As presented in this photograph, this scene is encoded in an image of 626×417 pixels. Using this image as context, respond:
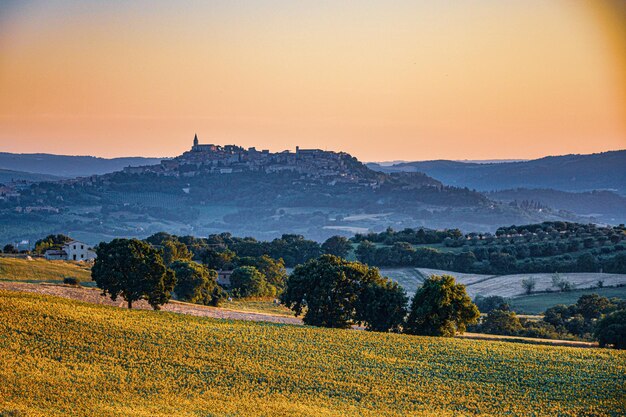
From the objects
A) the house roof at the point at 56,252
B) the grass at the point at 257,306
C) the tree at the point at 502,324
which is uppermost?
the house roof at the point at 56,252

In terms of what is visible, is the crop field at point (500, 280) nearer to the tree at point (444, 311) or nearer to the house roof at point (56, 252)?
the house roof at point (56, 252)

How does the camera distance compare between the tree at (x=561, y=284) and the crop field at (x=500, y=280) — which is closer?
the tree at (x=561, y=284)

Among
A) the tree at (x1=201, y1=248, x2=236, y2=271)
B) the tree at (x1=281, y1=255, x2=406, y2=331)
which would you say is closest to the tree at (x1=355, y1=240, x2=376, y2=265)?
the tree at (x1=201, y1=248, x2=236, y2=271)

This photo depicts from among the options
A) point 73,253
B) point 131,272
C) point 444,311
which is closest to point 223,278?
point 73,253

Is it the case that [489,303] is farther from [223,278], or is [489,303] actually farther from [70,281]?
[70,281]

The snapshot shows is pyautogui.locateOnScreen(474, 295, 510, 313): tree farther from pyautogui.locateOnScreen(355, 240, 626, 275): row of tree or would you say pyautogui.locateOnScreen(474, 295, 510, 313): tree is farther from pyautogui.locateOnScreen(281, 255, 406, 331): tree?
pyautogui.locateOnScreen(281, 255, 406, 331): tree

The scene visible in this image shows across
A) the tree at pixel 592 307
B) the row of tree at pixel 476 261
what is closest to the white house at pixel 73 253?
the row of tree at pixel 476 261

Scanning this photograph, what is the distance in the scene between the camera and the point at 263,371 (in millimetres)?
43688

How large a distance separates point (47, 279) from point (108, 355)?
121 ft

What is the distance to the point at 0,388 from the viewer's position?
3462cm

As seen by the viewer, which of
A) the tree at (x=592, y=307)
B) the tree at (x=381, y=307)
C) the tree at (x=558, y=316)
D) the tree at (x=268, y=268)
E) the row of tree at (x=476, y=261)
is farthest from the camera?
the row of tree at (x=476, y=261)

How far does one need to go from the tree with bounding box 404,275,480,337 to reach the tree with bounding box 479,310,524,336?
43.9ft

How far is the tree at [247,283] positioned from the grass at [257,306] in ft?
5.48

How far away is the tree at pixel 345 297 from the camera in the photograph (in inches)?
2640
